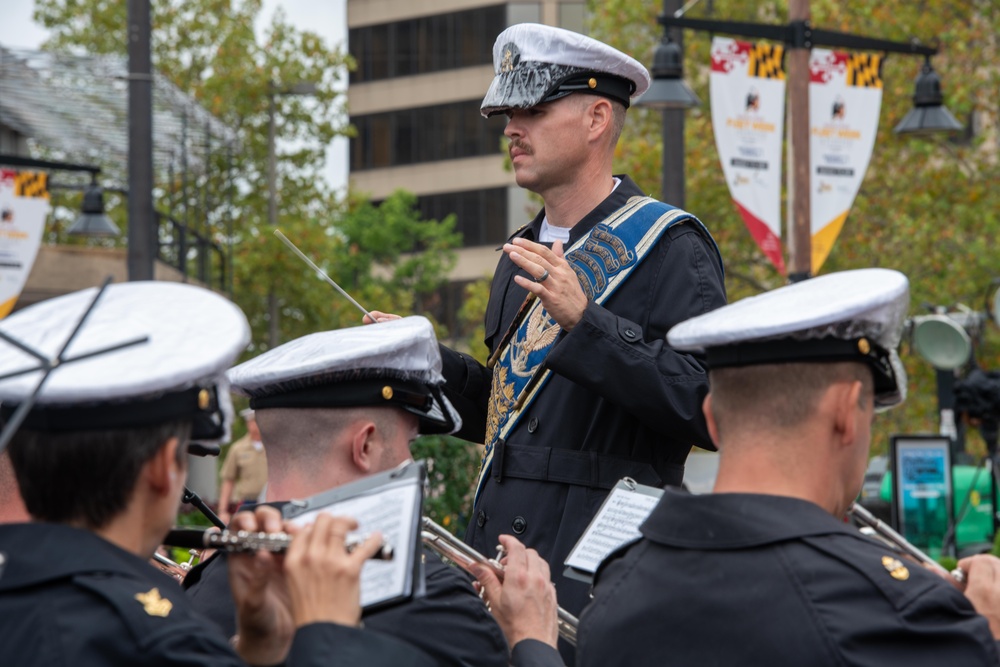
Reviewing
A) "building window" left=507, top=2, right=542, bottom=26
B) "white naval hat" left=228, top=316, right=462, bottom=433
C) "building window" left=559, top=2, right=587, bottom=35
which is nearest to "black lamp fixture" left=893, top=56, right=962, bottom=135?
"white naval hat" left=228, top=316, right=462, bottom=433

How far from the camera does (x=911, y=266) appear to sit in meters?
23.7

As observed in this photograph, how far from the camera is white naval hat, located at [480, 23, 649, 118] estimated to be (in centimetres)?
450

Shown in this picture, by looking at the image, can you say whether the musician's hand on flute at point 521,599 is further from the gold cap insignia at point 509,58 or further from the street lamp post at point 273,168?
the street lamp post at point 273,168

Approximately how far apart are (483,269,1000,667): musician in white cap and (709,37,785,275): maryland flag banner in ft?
37.4

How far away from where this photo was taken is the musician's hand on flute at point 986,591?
2.85m

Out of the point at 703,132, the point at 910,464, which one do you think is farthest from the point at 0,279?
the point at 703,132

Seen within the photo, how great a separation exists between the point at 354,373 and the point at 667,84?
11.7 metres

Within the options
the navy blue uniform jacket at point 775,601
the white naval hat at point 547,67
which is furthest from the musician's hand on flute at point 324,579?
the white naval hat at point 547,67

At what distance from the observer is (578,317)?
409 cm

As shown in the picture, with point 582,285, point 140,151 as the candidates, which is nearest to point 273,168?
point 140,151

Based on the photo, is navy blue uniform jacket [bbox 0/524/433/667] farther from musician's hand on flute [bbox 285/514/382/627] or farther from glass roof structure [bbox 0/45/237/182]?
glass roof structure [bbox 0/45/237/182]

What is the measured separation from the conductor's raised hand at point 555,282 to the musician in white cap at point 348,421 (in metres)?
0.52

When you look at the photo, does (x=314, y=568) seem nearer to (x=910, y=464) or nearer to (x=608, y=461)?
(x=608, y=461)

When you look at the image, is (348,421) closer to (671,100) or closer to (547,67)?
(547,67)
